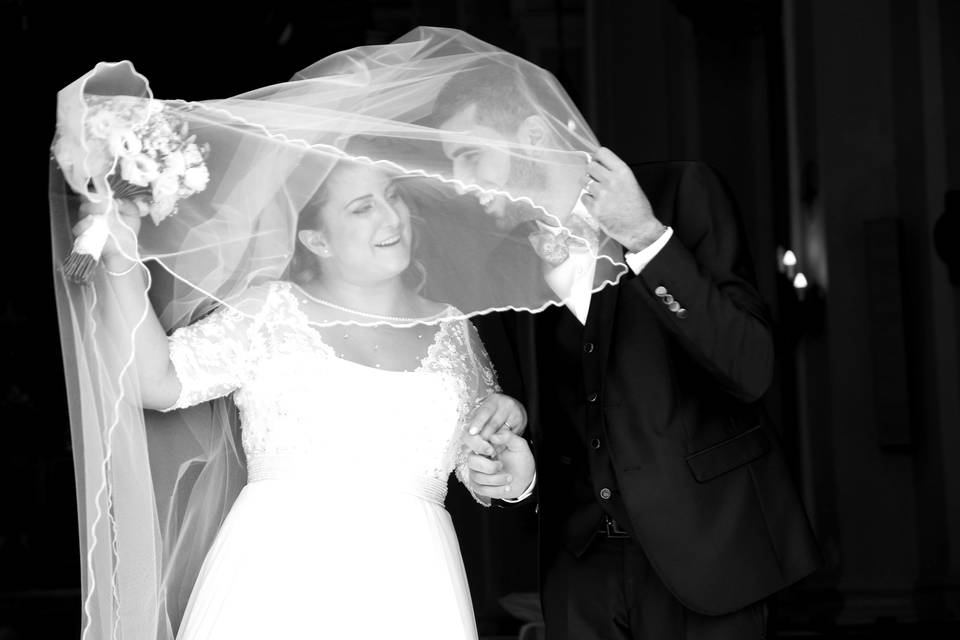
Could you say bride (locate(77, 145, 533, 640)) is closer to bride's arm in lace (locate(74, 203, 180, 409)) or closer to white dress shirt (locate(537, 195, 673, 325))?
bride's arm in lace (locate(74, 203, 180, 409))

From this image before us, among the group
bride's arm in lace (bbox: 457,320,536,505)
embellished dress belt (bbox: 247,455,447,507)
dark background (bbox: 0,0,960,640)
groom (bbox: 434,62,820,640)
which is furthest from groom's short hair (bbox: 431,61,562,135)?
dark background (bbox: 0,0,960,640)

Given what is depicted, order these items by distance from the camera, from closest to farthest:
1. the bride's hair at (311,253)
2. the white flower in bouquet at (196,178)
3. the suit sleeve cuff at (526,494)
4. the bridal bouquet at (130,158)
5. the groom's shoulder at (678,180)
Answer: the bridal bouquet at (130,158)
the white flower in bouquet at (196,178)
the bride's hair at (311,253)
the groom's shoulder at (678,180)
the suit sleeve cuff at (526,494)

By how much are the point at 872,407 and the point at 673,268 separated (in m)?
3.90

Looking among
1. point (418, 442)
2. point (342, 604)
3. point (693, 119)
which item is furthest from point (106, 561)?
point (693, 119)

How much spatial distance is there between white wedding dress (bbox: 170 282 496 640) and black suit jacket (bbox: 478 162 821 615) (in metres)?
0.33

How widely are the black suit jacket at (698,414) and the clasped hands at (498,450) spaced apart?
0.31ft

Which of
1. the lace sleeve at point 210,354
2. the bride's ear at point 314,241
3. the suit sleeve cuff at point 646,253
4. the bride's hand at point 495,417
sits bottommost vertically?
the bride's hand at point 495,417

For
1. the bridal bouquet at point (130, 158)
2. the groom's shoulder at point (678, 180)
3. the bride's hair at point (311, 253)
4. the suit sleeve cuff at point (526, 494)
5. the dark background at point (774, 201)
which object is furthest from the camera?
the dark background at point (774, 201)

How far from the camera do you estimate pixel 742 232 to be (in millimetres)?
2678

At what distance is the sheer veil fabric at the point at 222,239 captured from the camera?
2303 mm

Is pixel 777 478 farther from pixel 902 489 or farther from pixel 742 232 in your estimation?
pixel 902 489

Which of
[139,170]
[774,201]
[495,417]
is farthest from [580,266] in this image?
[774,201]

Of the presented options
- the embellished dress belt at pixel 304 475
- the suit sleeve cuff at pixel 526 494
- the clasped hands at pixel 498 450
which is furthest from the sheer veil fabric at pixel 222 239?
the suit sleeve cuff at pixel 526 494

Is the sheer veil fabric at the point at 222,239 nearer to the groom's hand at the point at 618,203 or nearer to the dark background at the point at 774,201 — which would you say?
the groom's hand at the point at 618,203
